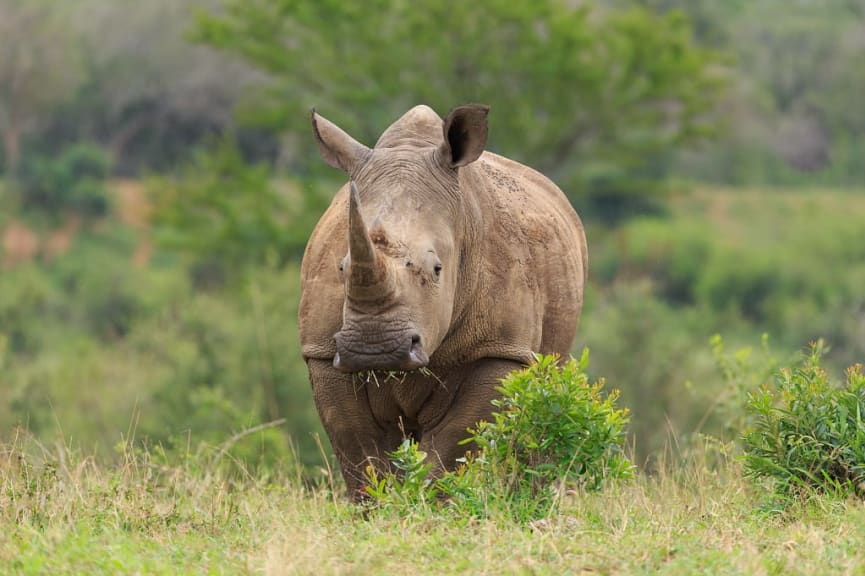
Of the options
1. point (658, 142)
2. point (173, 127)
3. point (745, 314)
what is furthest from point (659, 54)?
point (173, 127)

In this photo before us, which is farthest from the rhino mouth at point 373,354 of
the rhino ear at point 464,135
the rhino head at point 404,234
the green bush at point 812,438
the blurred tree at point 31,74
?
the blurred tree at point 31,74

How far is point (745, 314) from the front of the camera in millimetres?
40625

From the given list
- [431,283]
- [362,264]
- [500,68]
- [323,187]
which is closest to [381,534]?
[362,264]

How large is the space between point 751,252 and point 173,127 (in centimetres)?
1870

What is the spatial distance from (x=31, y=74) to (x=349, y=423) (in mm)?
43763

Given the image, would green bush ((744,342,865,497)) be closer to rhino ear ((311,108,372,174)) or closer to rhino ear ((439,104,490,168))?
rhino ear ((439,104,490,168))

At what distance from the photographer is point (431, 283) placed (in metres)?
7.40

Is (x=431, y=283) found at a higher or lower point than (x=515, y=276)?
higher

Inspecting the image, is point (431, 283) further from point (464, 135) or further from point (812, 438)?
point (812, 438)

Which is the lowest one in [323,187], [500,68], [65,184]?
[65,184]

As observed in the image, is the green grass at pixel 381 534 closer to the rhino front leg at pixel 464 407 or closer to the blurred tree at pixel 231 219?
the rhino front leg at pixel 464 407

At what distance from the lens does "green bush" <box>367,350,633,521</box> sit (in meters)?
→ 6.91

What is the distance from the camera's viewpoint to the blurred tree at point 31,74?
1955 inches

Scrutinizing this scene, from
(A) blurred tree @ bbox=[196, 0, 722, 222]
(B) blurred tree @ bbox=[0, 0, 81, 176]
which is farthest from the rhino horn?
(B) blurred tree @ bbox=[0, 0, 81, 176]
